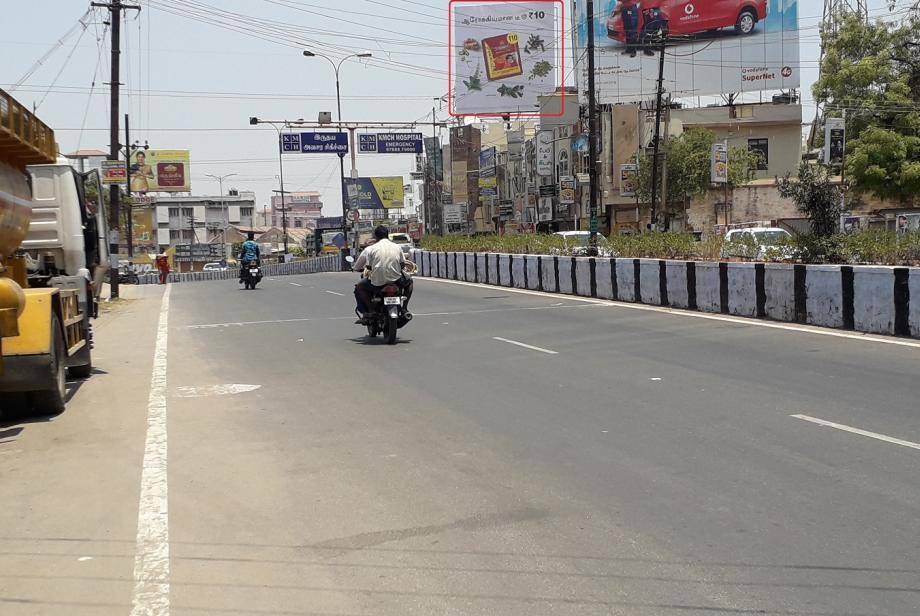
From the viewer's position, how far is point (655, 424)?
819 centimetres

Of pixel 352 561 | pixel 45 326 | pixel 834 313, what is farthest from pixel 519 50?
pixel 352 561

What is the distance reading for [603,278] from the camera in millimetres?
22844

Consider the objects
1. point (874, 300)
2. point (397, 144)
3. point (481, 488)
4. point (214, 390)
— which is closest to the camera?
point (481, 488)

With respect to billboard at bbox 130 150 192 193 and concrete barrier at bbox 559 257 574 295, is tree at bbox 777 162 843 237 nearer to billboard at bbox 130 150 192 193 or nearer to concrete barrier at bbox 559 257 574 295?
concrete barrier at bbox 559 257 574 295

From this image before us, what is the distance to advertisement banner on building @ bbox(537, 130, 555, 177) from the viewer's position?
2707 inches


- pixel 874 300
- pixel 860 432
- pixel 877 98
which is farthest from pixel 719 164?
pixel 860 432

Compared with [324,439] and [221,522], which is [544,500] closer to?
[221,522]

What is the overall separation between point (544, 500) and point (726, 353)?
704 cm

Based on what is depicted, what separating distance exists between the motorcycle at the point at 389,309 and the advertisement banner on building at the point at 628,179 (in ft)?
152

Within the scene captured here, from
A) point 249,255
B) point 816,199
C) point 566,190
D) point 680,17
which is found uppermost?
point 680,17

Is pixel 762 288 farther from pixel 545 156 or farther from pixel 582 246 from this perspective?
pixel 545 156

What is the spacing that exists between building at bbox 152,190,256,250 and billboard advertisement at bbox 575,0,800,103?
257ft

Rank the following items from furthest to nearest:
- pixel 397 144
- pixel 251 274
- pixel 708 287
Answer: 1. pixel 397 144
2. pixel 251 274
3. pixel 708 287

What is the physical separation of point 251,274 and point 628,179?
3293 cm
